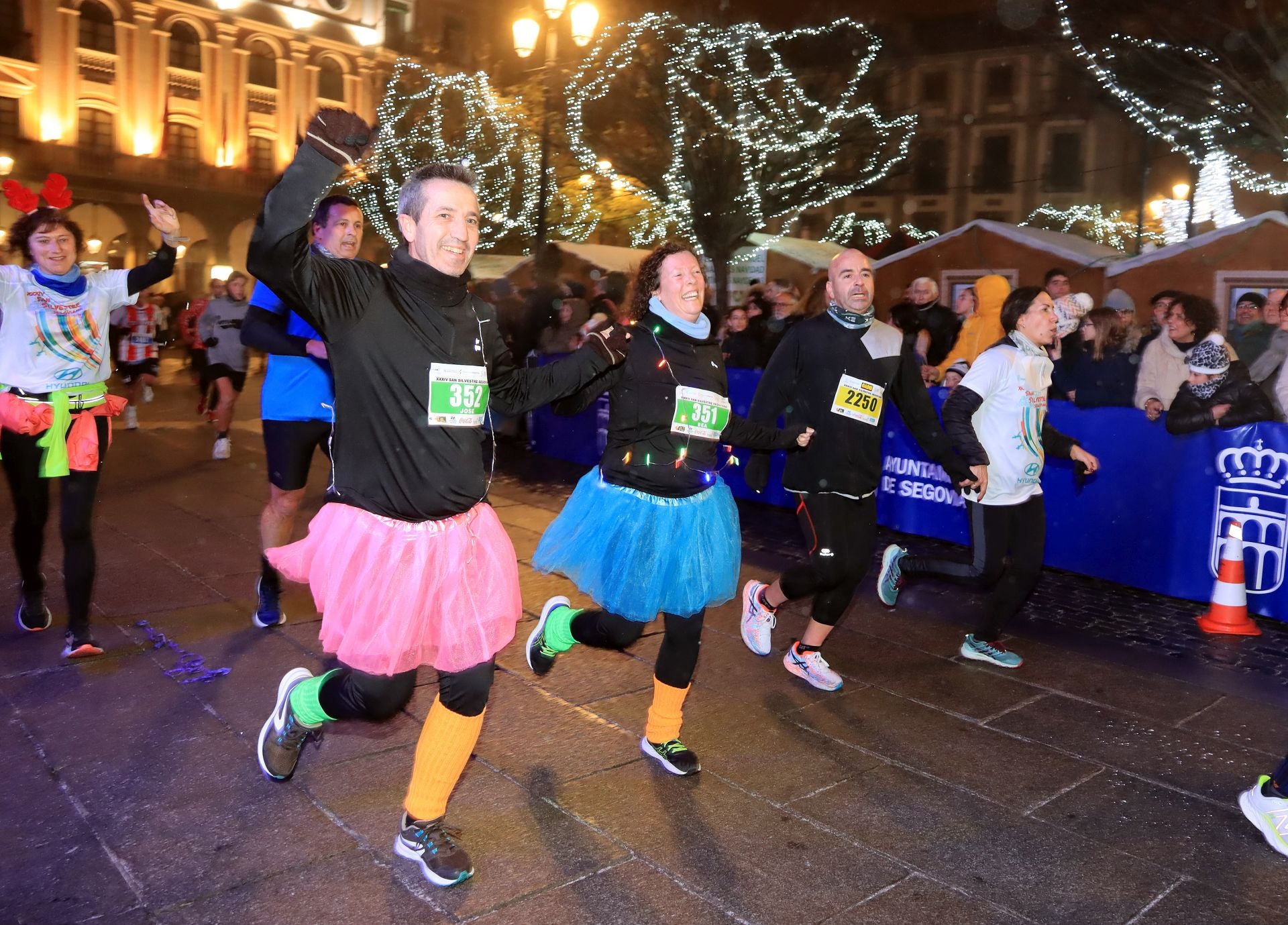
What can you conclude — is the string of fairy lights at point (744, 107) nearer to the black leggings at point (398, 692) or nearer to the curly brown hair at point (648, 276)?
the curly brown hair at point (648, 276)

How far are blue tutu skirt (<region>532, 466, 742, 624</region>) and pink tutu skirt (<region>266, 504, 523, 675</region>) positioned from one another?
2.76ft

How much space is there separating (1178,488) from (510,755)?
4857mm

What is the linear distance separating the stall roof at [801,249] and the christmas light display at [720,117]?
0.46 metres

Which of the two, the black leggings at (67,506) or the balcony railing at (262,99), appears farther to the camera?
the balcony railing at (262,99)

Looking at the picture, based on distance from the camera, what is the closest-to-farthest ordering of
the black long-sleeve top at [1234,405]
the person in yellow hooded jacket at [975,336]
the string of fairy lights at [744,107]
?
the black long-sleeve top at [1234,405], the person in yellow hooded jacket at [975,336], the string of fairy lights at [744,107]

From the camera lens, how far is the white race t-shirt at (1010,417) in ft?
17.0

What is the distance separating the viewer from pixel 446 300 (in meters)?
3.06

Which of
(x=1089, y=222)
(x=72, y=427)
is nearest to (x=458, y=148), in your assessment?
→ (x=72, y=427)

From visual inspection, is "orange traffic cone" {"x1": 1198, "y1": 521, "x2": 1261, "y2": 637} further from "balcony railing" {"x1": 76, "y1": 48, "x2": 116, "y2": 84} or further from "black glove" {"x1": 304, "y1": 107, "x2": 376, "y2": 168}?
"balcony railing" {"x1": 76, "y1": 48, "x2": 116, "y2": 84}

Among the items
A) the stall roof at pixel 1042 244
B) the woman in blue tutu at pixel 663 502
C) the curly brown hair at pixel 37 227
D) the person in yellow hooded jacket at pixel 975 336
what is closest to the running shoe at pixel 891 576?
the woman in blue tutu at pixel 663 502

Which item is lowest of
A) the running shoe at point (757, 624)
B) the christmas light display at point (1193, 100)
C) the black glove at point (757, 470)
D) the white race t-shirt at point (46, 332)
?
the running shoe at point (757, 624)

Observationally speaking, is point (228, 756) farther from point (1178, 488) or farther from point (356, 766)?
point (1178, 488)

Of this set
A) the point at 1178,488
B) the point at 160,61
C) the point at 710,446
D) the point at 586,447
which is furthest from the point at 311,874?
the point at 160,61

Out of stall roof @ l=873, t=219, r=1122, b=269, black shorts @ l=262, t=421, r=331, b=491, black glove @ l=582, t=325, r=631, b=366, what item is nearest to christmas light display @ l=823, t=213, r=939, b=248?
stall roof @ l=873, t=219, r=1122, b=269
